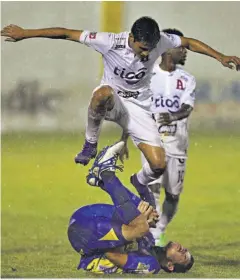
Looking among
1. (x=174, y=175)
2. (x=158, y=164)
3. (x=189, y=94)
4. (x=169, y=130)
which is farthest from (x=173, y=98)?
(x=158, y=164)

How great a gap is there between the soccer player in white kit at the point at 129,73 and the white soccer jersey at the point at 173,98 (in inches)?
28.9

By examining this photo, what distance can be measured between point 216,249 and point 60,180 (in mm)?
1519

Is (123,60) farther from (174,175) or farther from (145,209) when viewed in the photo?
(174,175)

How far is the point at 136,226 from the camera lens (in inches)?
209

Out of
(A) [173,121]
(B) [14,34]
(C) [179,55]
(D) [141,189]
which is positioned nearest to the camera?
(B) [14,34]

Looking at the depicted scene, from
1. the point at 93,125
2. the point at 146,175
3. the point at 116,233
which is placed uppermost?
the point at 93,125

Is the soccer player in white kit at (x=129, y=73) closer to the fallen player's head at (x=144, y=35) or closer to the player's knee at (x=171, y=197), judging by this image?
→ the fallen player's head at (x=144, y=35)

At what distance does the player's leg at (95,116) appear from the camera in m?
5.00

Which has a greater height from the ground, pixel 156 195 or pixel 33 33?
pixel 33 33

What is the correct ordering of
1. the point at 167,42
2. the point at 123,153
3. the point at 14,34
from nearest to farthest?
the point at 14,34, the point at 167,42, the point at 123,153

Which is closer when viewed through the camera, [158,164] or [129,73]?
[129,73]

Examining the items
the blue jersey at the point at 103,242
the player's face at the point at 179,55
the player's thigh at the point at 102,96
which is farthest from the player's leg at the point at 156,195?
the player's thigh at the point at 102,96

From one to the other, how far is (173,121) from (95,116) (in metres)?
1.02

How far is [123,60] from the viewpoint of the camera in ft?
16.7
